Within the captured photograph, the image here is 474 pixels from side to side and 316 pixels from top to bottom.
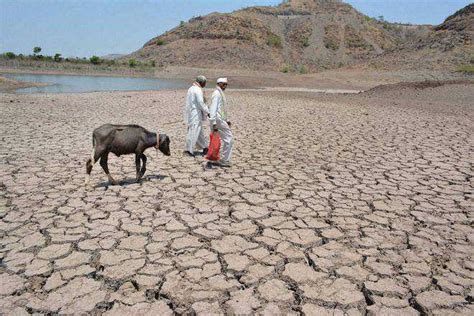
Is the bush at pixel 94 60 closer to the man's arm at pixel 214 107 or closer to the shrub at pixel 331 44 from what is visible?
the shrub at pixel 331 44

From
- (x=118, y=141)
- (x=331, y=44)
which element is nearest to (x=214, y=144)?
(x=118, y=141)

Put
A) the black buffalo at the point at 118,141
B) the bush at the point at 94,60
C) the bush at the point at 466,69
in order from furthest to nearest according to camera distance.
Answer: the bush at the point at 94,60
the bush at the point at 466,69
the black buffalo at the point at 118,141

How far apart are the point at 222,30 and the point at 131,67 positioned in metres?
33.1

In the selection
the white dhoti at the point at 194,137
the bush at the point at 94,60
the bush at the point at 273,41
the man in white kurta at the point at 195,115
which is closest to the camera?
the man in white kurta at the point at 195,115

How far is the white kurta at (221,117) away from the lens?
6324mm

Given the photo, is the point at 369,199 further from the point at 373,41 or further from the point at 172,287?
the point at 373,41

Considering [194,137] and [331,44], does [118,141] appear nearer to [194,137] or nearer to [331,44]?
[194,137]

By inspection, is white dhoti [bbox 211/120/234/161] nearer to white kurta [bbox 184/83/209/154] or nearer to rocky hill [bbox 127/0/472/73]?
white kurta [bbox 184/83/209/154]

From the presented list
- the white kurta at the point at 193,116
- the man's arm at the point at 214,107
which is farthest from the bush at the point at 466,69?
the man's arm at the point at 214,107

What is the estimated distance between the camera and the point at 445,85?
23.7 m

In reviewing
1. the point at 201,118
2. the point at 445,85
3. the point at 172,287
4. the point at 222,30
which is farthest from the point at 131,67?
the point at 172,287

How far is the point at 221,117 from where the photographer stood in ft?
21.2

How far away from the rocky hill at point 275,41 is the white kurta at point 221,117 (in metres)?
65.5

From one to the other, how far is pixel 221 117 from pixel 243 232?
2809 millimetres
